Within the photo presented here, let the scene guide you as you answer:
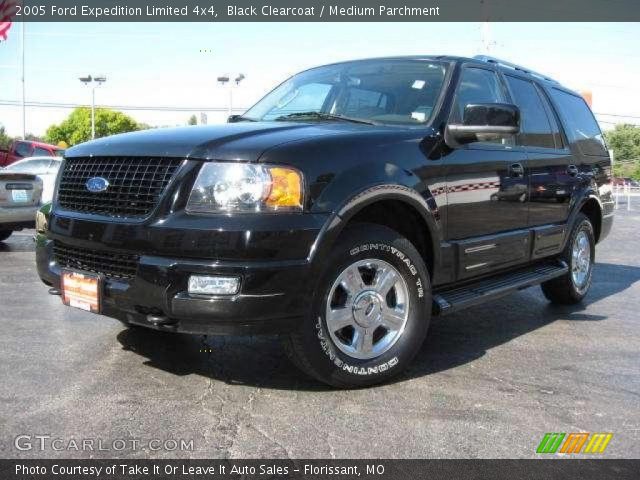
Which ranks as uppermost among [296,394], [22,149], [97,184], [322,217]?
[22,149]

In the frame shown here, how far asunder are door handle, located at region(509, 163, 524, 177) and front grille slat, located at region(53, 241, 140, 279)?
2745 mm

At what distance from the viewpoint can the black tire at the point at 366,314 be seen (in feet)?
10.4

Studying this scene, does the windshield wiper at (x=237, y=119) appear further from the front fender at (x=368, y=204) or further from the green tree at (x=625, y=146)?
the green tree at (x=625, y=146)

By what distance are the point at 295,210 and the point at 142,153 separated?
34.2 inches

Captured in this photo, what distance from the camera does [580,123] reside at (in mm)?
5996

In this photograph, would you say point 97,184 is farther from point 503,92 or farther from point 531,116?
point 531,116

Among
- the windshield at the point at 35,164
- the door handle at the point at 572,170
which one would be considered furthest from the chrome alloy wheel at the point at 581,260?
the windshield at the point at 35,164

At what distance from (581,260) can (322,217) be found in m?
3.79

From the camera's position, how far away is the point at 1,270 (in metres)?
7.02

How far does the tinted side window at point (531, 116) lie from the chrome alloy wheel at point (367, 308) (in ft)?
6.42

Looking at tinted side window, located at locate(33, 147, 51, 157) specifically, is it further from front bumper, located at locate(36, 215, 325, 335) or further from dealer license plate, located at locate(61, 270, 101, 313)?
front bumper, located at locate(36, 215, 325, 335)

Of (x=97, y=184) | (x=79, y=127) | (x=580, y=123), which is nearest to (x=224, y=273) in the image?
(x=97, y=184)

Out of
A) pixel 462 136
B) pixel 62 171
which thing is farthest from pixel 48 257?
pixel 462 136

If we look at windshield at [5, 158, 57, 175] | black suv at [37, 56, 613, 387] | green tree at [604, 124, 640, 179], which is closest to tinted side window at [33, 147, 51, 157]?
windshield at [5, 158, 57, 175]
